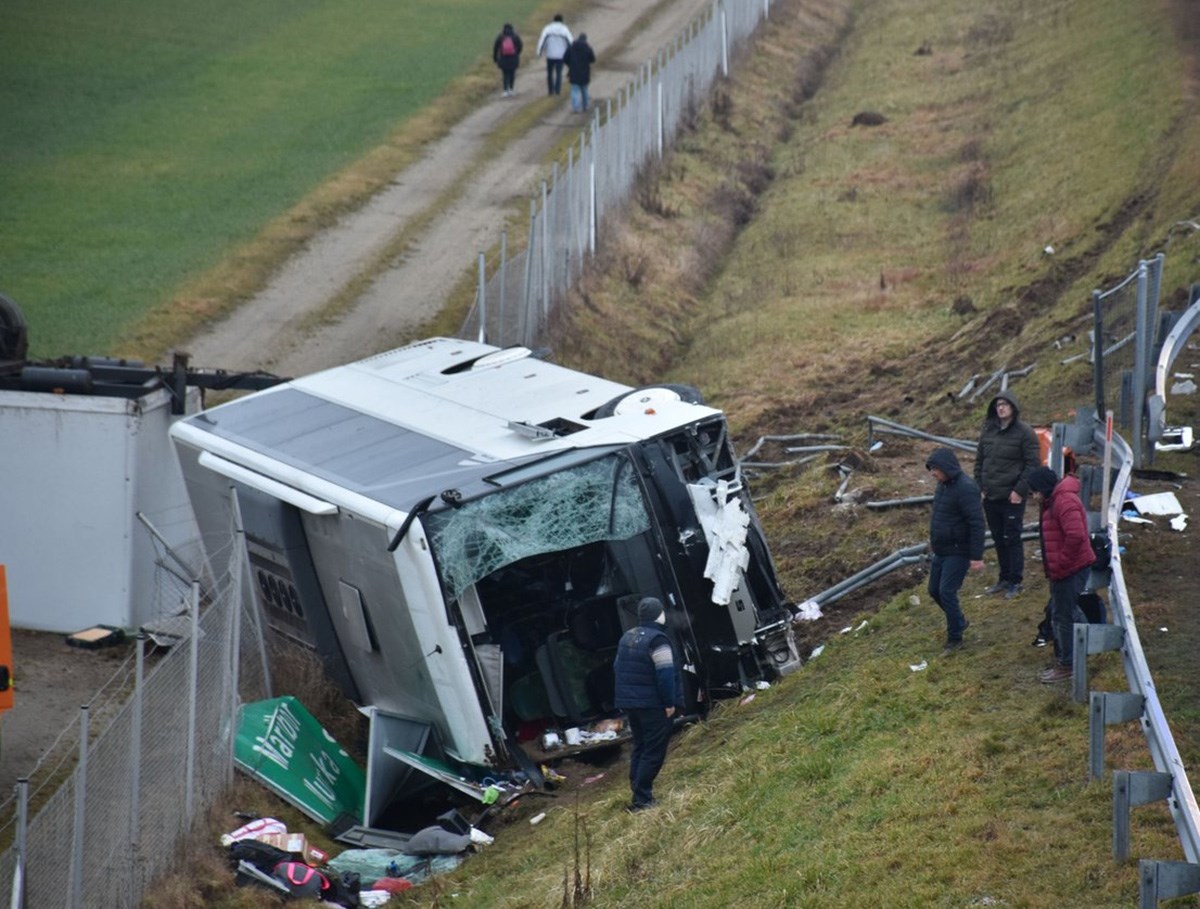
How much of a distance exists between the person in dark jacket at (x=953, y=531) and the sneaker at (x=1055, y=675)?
0.93 m

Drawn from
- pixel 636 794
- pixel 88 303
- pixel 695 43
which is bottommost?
pixel 636 794

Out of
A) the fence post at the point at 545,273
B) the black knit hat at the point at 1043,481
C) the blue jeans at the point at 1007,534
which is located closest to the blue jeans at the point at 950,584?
the blue jeans at the point at 1007,534

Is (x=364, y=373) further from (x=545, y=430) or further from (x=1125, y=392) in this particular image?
(x=1125, y=392)

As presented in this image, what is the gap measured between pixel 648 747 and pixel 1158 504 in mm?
5108

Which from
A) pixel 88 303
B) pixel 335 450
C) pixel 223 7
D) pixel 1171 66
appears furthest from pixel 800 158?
pixel 335 450

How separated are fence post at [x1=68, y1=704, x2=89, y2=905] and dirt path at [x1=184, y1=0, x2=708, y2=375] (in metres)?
12.5

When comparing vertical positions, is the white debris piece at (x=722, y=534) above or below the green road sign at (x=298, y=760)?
above

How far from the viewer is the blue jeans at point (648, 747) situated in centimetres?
1092

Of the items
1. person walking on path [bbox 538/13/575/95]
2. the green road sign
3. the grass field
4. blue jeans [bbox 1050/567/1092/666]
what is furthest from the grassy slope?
the grass field

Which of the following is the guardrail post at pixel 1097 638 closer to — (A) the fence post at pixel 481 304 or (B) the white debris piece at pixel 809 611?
(B) the white debris piece at pixel 809 611

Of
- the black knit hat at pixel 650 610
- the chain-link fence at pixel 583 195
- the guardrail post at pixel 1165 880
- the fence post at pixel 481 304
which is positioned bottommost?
the guardrail post at pixel 1165 880

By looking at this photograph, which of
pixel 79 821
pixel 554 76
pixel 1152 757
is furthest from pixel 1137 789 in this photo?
pixel 554 76

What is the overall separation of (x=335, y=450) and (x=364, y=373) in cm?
207

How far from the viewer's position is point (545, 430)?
1302cm
